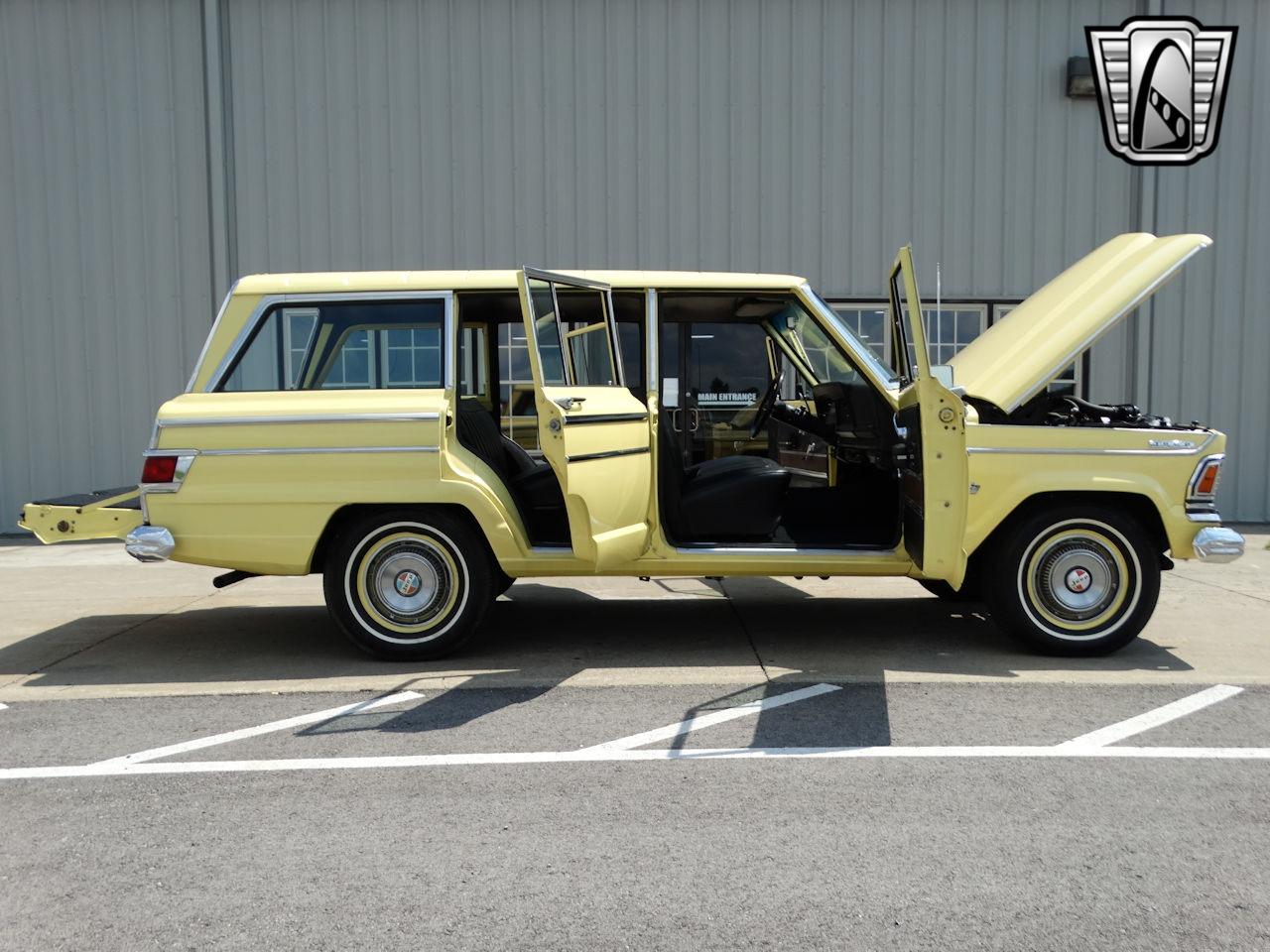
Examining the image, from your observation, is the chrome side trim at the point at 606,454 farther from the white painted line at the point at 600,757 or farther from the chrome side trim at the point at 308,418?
the white painted line at the point at 600,757

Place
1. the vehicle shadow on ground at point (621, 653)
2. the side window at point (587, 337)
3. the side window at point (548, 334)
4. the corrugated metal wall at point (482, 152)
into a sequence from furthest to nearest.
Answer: the corrugated metal wall at point (482, 152)
the side window at point (587, 337)
the side window at point (548, 334)
the vehicle shadow on ground at point (621, 653)

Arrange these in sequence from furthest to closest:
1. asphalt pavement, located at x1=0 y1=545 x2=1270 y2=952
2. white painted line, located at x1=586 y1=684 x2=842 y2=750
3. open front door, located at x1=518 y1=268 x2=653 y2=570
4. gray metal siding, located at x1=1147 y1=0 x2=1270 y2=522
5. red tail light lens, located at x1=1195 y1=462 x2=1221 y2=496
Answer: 1. gray metal siding, located at x1=1147 y1=0 x2=1270 y2=522
2. red tail light lens, located at x1=1195 y1=462 x2=1221 y2=496
3. open front door, located at x1=518 y1=268 x2=653 y2=570
4. white painted line, located at x1=586 y1=684 x2=842 y2=750
5. asphalt pavement, located at x1=0 y1=545 x2=1270 y2=952

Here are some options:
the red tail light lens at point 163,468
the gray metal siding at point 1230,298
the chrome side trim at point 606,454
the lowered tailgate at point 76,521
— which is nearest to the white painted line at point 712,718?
the chrome side trim at point 606,454

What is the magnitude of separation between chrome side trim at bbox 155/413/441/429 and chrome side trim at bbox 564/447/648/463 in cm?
86

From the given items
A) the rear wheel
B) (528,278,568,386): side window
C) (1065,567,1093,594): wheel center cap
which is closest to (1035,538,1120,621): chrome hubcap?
(1065,567,1093,594): wheel center cap

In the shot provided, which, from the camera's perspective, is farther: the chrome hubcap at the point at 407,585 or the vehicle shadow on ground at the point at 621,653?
the chrome hubcap at the point at 407,585

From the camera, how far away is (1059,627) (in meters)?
5.59

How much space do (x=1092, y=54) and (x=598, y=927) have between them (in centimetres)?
1109

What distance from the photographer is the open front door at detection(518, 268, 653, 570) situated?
5000 millimetres

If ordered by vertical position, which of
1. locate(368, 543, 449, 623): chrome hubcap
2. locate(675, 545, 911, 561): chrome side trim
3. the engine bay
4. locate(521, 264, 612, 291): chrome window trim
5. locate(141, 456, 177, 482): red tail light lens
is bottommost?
locate(368, 543, 449, 623): chrome hubcap

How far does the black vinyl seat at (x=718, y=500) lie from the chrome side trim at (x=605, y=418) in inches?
8.6

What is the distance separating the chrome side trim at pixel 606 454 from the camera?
5004 mm

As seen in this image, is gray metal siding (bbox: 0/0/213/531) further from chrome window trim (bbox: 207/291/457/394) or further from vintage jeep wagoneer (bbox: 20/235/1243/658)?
chrome window trim (bbox: 207/291/457/394)

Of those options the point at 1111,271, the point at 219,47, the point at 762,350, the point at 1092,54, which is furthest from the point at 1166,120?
the point at 219,47
